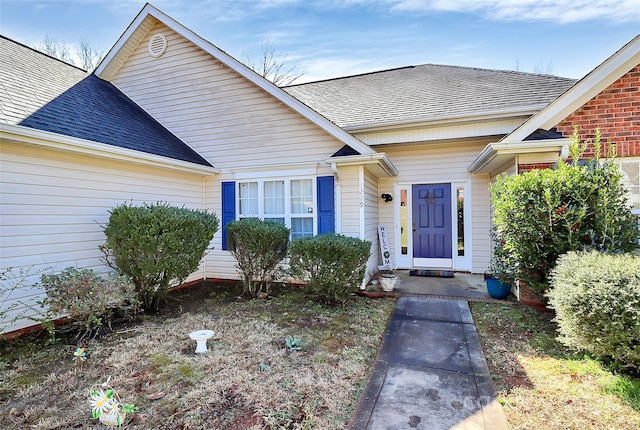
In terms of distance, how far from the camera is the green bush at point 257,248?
5.81 m

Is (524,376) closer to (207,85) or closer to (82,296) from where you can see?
(82,296)

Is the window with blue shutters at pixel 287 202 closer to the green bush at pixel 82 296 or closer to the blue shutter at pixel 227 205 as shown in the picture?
the blue shutter at pixel 227 205

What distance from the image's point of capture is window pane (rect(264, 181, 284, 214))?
7.08 metres

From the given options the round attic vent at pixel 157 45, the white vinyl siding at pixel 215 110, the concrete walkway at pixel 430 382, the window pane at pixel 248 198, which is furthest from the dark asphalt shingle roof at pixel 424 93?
the concrete walkway at pixel 430 382

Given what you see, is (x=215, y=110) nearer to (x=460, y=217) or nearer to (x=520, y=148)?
(x=520, y=148)

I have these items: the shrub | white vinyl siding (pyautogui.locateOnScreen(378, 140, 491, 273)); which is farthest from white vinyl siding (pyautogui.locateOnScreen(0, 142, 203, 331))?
white vinyl siding (pyautogui.locateOnScreen(378, 140, 491, 273))

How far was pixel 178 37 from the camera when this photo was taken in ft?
25.1

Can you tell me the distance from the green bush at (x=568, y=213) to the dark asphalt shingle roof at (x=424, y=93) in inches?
117

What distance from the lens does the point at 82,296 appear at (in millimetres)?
3971

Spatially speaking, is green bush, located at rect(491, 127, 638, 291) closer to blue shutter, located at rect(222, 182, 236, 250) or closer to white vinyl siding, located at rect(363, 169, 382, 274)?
white vinyl siding, located at rect(363, 169, 382, 274)

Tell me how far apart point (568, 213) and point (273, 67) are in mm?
19203

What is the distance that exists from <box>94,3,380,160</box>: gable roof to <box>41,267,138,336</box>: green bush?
4.47 m

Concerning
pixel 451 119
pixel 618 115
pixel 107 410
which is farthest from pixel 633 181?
pixel 107 410

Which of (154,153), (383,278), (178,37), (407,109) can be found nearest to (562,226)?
(383,278)
